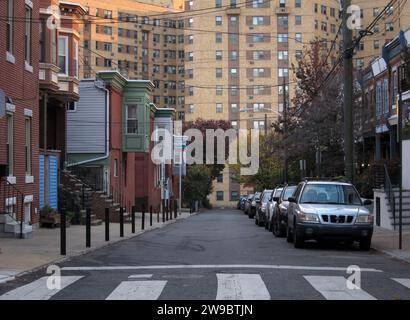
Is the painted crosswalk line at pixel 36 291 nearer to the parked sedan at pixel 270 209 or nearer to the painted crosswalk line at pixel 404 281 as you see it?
the painted crosswalk line at pixel 404 281

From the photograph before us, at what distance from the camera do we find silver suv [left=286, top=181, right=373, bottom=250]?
634 inches

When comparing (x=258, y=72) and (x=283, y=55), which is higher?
(x=283, y=55)

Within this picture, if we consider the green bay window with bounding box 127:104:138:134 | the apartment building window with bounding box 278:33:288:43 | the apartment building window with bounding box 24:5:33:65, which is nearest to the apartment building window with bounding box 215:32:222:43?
the apartment building window with bounding box 278:33:288:43

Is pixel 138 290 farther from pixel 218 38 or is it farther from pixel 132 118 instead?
pixel 218 38

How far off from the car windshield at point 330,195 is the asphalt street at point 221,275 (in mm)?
1253

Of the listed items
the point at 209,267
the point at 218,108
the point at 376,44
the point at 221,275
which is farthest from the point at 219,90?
the point at 221,275

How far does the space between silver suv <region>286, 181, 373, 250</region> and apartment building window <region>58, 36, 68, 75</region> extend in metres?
15.6

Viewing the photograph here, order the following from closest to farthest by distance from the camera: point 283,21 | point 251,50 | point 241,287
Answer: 1. point 241,287
2. point 251,50
3. point 283,21

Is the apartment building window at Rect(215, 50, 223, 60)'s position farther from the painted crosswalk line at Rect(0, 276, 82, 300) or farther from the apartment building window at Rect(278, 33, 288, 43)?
the painted crosswalk line at Rect(0, 276, 82, 300)

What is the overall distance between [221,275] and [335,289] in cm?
216

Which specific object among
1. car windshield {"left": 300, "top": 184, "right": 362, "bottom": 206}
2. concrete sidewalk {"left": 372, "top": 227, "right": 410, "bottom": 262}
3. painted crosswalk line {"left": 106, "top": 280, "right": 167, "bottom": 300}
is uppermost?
car windshield {"left": 300, "top": 184, "right": 362, "bottom": 206}

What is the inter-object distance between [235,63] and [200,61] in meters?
5.47

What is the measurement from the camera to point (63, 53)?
29.6m
